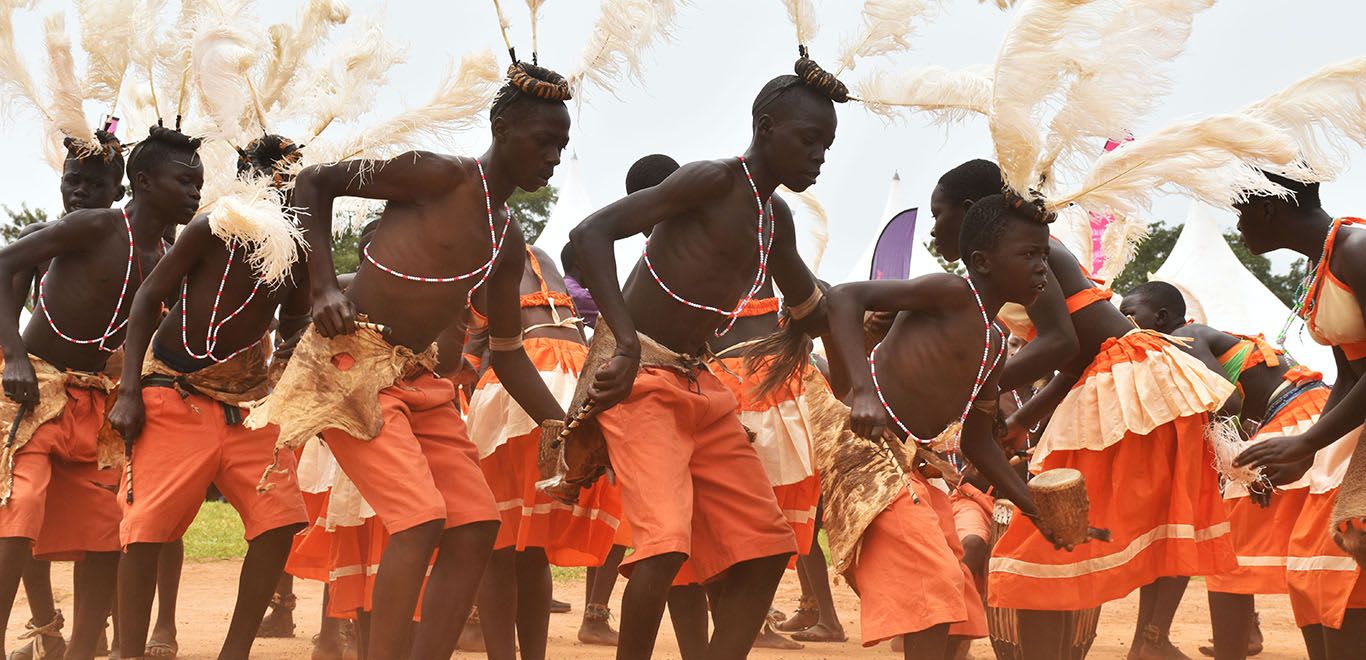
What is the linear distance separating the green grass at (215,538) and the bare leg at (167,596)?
4.59 m

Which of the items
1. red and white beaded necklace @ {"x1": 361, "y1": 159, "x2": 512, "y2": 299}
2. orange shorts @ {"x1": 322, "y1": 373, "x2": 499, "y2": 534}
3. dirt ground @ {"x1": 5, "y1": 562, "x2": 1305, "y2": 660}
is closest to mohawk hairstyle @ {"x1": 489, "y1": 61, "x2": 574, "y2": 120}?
red and white beaded necklace @ {"x1": 361, "y1": 159, "x2": 512, "y2": 299}

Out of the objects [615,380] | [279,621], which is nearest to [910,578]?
[615,380]

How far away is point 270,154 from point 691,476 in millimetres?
1871

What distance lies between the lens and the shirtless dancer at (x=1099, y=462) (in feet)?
16.4

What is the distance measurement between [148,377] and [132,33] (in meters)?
1.45

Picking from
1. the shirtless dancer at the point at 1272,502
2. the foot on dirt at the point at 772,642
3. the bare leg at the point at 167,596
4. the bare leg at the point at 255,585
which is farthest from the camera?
the foot on dirt at the point at 772,642

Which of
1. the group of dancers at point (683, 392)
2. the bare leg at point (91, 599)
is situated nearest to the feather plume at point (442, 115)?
the group of dancers at point (683, 392)

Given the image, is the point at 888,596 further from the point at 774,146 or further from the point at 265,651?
the point at 265,651

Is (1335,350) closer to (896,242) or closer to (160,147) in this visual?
(160,147)

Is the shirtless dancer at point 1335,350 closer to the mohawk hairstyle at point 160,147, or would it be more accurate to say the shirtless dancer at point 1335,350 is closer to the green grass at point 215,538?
the mohawk hairstyle at point 160,147

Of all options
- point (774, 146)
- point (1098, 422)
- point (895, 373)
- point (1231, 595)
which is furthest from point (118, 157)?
point (1231, 595)

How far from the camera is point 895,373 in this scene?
4.50m

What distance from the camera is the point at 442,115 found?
4547mm

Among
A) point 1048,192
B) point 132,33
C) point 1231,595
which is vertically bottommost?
point 1231,595
